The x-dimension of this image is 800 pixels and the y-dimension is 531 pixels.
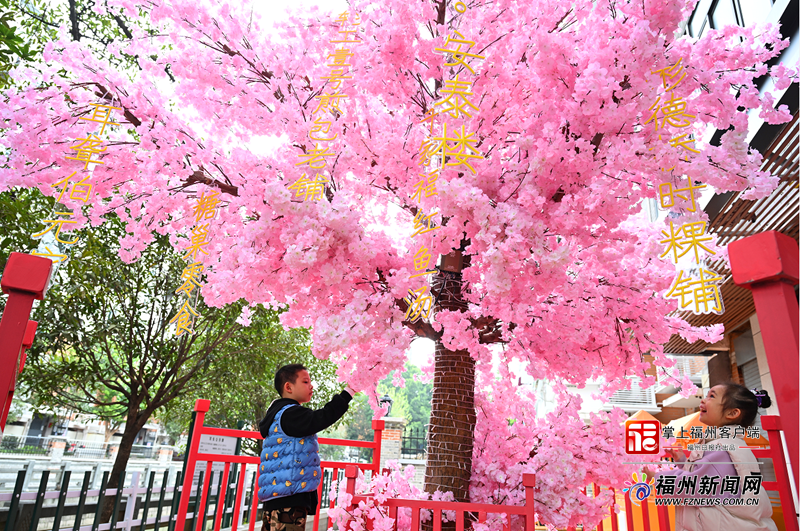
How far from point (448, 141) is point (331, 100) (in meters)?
1.16

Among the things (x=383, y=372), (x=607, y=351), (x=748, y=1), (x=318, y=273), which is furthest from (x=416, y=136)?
(x=748, y=1)

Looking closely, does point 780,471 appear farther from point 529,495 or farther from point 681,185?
point 681,185

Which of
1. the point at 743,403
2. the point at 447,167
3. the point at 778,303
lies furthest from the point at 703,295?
the point at 447,167

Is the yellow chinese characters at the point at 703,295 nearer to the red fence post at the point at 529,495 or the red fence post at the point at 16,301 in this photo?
the red fence post at the point at 529,495

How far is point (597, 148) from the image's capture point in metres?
2.90

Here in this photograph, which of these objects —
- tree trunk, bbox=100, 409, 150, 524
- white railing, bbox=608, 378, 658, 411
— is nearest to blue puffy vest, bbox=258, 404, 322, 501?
tree trunk, bbox=100, 409, 150, 524

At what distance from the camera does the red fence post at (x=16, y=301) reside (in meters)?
1.73

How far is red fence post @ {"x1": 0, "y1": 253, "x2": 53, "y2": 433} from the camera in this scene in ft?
5.69

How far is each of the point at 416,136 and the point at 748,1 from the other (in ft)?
17.4

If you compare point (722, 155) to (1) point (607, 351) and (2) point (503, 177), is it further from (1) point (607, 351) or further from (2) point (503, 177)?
(1) point (607, 351)

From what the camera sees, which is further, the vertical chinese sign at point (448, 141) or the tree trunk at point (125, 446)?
the tree trunk at point (125, 446)

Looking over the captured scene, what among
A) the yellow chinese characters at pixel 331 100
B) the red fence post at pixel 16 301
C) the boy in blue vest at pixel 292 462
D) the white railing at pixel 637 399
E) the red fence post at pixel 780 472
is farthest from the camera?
the white railing at pixel 637 399

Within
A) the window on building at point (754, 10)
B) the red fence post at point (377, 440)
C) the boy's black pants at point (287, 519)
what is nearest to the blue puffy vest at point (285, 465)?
the boy's black pants at point (287, 519)

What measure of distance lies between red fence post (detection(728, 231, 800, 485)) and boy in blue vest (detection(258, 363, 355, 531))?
2.25 metres
